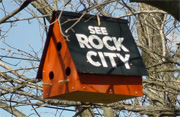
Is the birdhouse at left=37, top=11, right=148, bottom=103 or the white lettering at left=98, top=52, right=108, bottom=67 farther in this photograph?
the white lettering at left=98, top=52, right=108, bottom=67

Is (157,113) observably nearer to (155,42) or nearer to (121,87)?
(121,87)

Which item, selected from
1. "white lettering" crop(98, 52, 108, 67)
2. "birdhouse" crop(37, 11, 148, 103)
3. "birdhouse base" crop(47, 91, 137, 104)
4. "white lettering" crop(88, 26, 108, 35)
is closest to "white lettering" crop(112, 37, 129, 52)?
"birdhouse" crop(37, 11, 148, 103)

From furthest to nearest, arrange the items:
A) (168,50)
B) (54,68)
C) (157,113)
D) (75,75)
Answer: (168,50)
(157,113)
(54,68)
(75,75)

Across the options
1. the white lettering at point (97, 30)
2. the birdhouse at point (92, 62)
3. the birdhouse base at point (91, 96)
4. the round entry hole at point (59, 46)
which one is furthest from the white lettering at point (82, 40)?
the birdhouse base at point (91, 96)

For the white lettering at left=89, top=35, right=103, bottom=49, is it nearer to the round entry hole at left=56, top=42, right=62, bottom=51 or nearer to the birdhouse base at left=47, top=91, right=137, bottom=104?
the round entry hole at left=56, top=42, right=62, bottom=51

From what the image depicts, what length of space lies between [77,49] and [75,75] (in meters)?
0.30

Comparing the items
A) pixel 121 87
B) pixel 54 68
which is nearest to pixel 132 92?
pixel 121 87

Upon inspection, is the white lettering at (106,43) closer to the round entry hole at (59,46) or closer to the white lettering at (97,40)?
the white lettering at (97,40)

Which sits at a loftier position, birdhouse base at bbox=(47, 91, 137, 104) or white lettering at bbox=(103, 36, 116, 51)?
white lettering at bbox=(103, 36, 116, 51)

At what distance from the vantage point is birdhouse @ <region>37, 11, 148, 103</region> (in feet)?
15.0

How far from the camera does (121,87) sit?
4.72m

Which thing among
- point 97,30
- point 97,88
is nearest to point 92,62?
point 97,88

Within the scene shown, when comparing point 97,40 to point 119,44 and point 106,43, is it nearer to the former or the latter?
point 106,43

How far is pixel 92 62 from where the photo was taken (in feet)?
15.1
